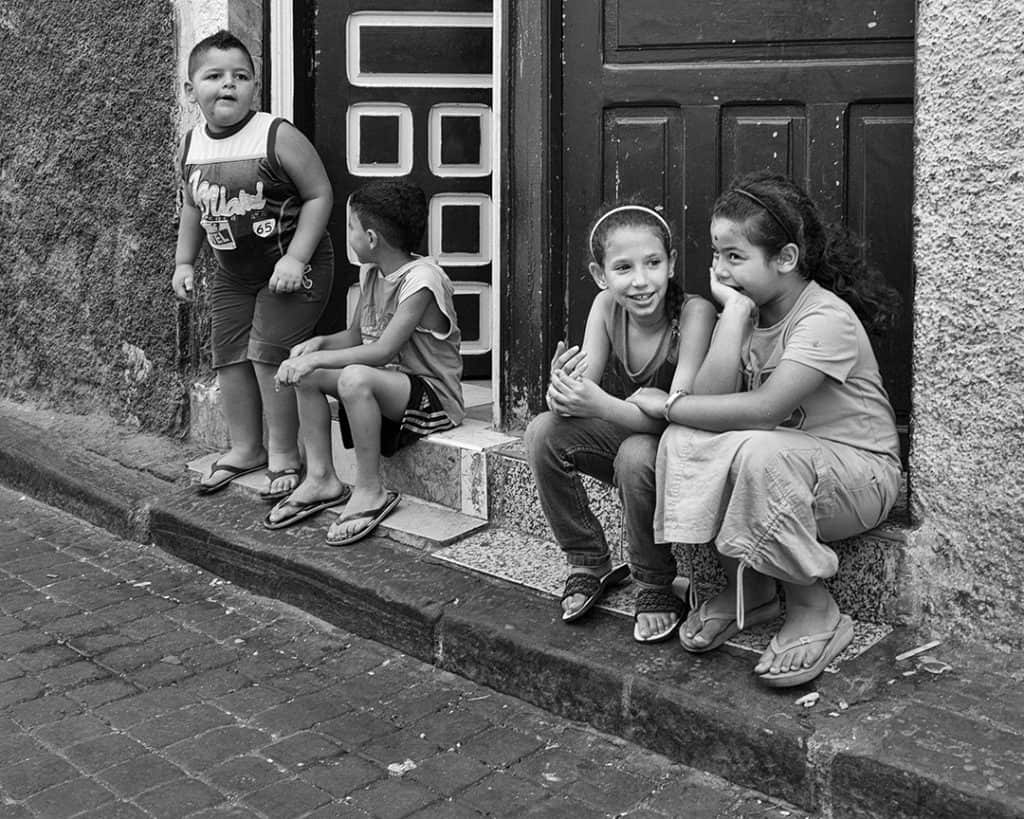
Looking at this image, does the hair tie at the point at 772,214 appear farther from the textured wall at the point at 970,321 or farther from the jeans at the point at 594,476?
the jeans at the point at 594,476

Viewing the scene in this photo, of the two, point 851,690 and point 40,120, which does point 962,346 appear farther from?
point 40,120

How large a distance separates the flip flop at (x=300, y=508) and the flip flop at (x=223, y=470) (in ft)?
1.19

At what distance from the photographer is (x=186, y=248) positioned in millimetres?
4922

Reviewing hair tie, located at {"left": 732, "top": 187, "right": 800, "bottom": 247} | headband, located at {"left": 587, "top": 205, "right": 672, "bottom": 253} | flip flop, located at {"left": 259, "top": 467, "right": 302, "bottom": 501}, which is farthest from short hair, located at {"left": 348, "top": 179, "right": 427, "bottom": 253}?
hair tie, located at {"left": 732, "top": 187, "right": 800, "bottom": 247}

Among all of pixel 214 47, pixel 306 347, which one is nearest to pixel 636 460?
pixel 306 347

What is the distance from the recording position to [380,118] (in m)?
5.37

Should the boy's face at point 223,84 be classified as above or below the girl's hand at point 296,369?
above

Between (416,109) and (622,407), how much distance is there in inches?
101

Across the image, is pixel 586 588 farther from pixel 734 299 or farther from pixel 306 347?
pixel 306 347

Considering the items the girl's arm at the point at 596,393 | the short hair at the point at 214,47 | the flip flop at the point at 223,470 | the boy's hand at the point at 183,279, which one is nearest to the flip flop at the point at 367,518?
the flip flop at the point at 223,470

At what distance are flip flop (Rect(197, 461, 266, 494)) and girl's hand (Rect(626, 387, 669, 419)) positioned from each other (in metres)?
2.06

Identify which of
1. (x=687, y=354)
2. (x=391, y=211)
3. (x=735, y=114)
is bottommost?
(x=687, y=354)

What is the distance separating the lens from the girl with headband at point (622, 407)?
3.28m

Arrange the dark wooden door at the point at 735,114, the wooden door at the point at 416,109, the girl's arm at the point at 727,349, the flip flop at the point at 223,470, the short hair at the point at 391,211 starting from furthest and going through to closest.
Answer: the wooden door at the point at 416,109
the flip flop at the point at 223,470
the short hair at the point at 391,211
the dark wooden door at the point at 735,114
the girl's arm at the point at 727,349
